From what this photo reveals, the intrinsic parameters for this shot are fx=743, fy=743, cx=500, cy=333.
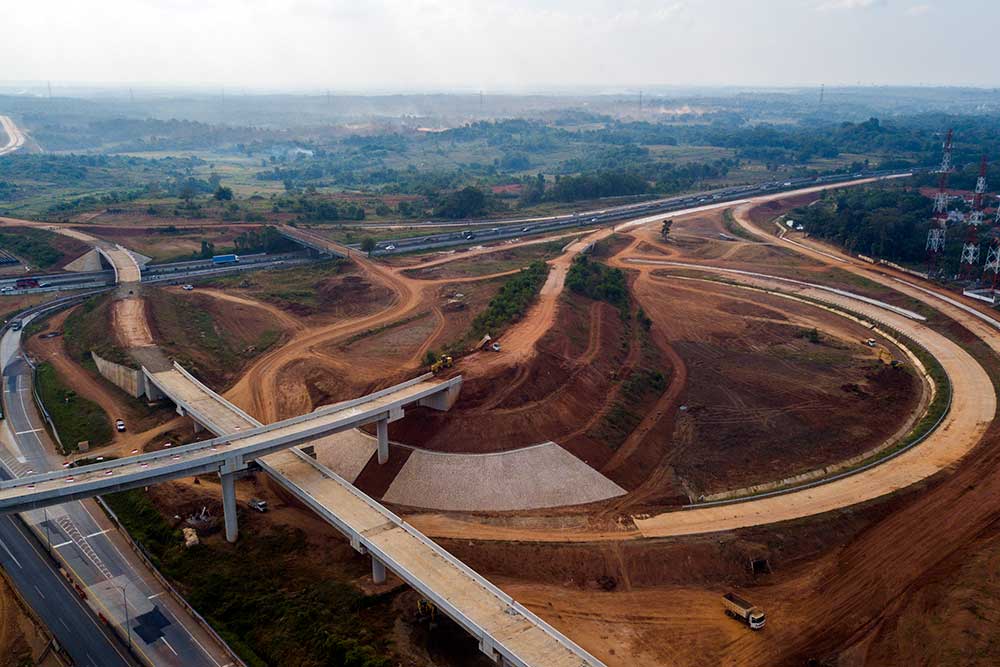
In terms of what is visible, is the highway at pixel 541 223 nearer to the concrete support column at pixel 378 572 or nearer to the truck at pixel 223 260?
the truck at pixel 223 260

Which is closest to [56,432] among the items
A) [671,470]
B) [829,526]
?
[671,470]

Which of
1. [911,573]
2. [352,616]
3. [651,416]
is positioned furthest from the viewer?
[651,416]

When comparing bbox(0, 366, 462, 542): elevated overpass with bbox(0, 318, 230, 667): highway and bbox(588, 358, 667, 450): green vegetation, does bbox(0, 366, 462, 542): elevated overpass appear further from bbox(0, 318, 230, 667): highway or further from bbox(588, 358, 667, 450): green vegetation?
bbox(588, 358, 667, 450): green vegetation

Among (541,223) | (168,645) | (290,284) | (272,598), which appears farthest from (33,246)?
(168,645)

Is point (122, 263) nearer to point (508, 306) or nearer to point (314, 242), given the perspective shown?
point (314, 242)

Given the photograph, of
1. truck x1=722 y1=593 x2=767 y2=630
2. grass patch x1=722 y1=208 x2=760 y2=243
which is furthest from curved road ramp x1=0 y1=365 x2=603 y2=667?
grass patch x1=722 y1=208 x2=760 y2=243

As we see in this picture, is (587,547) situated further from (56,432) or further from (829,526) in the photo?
(56,432)

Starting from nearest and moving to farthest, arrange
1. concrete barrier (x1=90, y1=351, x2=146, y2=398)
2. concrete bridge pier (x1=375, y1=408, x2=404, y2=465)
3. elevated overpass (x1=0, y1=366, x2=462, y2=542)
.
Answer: elevated overpass (x1=0, y1=366, x2=462, y2=542) < concrete bridge pier (x1=375, y1=408, x2=404, y2=465) < concrete barrier (x1=90, y1=351, x2=146, y2=398)
